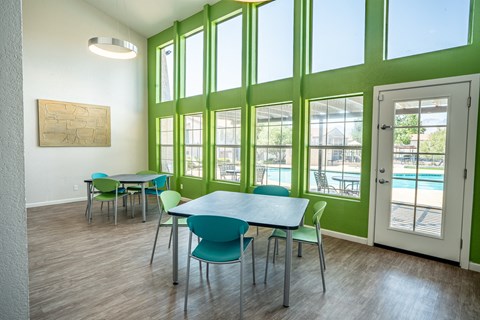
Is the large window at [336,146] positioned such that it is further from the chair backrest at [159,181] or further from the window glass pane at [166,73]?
the window glass pane at [166,73]

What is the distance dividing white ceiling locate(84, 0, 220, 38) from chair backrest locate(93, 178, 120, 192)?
159 inches

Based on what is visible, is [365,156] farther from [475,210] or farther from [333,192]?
[475,210]

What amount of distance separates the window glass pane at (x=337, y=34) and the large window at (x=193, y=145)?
3079 mm

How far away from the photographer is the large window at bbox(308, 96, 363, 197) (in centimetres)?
376

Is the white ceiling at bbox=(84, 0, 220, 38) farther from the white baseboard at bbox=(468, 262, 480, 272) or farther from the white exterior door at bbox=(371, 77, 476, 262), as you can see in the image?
the white baseboard at bbox=(468, 262, 480, 272)

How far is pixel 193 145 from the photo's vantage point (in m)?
6.21

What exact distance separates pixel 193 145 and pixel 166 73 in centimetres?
228

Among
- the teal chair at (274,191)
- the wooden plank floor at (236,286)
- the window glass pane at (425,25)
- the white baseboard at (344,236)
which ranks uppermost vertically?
the window glass pane at (425,25)

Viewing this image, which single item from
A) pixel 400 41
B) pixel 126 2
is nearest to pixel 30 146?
pixel 126 2

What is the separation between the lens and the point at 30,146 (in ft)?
17.5

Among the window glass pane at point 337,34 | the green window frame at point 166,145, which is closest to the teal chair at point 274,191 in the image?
the window glass pane at point 337,34

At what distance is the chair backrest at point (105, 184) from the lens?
437cm

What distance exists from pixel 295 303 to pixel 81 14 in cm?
727

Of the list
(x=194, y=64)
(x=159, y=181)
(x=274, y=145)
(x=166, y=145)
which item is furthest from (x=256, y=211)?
(x=166, y=145)
